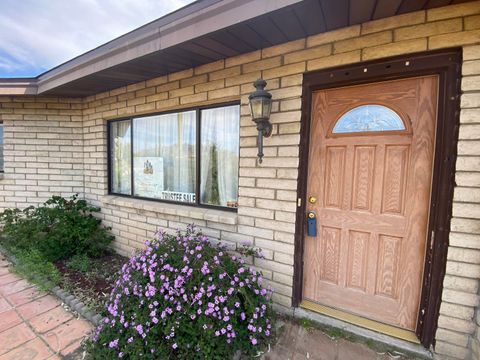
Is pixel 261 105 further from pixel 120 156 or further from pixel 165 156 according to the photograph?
pixel 120 156

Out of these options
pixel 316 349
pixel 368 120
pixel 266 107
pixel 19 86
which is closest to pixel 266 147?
pixel 266 107

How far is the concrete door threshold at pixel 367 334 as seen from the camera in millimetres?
1713

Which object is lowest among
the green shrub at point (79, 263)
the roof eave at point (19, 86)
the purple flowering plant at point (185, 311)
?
the green shrub at point (79, 263)

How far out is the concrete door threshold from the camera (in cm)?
171

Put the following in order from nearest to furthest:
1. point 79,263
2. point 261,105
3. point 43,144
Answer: point 261,105, point 79,263, point 43,144

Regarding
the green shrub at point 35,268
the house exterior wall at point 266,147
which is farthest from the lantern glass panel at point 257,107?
the green shrub at point 35,268

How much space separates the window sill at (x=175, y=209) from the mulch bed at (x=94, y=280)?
837mm

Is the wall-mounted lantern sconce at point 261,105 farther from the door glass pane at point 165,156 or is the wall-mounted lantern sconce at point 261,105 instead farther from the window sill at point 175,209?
the door glass pane at point 165,156

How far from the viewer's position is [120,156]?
358cm

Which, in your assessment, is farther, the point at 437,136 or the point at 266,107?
the point at 266,107

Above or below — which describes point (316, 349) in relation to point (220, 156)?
below

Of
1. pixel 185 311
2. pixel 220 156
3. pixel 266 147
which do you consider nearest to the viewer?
pixel 185 311

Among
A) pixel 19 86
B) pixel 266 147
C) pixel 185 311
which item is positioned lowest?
pixel 185 311

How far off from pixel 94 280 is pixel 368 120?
11.2 feet
